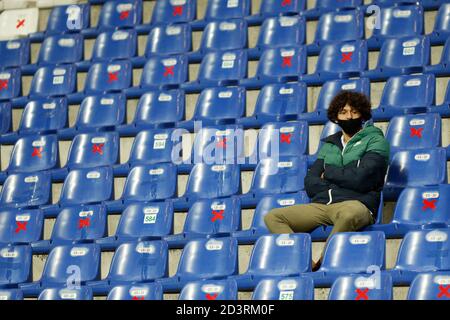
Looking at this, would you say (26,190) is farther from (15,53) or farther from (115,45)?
(15,53)

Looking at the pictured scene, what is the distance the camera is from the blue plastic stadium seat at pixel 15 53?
9.02 meters

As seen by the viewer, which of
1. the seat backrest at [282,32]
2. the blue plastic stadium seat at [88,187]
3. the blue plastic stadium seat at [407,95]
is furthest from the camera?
the seat backrest at [282,32]

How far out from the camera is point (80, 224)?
23.5ft

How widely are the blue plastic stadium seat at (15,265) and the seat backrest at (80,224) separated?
0.76 feet

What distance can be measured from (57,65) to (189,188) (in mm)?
2064

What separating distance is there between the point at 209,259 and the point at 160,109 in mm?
1786

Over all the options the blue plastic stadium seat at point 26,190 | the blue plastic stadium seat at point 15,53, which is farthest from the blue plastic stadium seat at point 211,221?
the blue plastic stadium seat at point 15,53

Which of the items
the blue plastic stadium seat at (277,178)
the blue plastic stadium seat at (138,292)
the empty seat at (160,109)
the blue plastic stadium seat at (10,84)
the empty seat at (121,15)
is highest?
the empty seat at (121,15)

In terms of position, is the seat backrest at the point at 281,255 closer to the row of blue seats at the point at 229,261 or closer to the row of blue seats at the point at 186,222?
the row of blue seats at the point at 229,261

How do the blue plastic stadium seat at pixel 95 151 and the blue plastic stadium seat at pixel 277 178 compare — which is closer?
the blue plastic stadium seat at pixel 277 178

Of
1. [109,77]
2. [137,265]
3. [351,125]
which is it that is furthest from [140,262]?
[109,77]

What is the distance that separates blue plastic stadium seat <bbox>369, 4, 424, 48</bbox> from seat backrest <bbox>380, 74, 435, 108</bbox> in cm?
62

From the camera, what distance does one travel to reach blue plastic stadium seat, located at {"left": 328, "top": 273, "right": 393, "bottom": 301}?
213 inches
